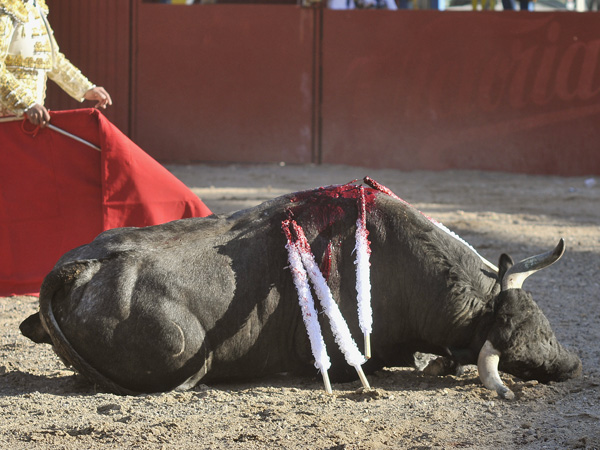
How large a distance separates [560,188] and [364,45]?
2622 mm

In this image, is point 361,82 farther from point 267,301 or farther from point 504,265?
point 267,301

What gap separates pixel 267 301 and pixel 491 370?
2.68ft

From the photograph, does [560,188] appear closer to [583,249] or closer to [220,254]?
[583,249]

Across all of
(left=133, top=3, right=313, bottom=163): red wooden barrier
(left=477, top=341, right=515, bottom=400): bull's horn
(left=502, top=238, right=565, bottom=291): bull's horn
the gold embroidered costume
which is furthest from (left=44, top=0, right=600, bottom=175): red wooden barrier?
(left=477, top=341, right=515, bottom=400): bull's horn

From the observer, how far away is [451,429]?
2908 mm

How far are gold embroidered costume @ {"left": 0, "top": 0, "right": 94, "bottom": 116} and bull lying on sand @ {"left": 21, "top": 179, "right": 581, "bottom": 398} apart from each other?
47.5 inches

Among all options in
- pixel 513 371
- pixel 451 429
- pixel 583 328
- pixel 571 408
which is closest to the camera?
pixel 451 429

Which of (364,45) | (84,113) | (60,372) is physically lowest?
(60,372)

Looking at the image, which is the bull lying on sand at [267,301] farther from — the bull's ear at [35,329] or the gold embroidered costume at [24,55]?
the gold embroidered costume at [24,55]

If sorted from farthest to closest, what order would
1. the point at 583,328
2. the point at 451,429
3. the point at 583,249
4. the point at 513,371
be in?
the point at 583,249 → the point at 583,328 → the point at 513,371 → the point at 451,429

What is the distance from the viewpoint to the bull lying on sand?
314 cm

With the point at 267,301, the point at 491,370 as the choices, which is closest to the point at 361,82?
the point at 267,301

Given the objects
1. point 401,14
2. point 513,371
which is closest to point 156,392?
point 513,371

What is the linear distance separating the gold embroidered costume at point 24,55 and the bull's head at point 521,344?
235 centimetres
